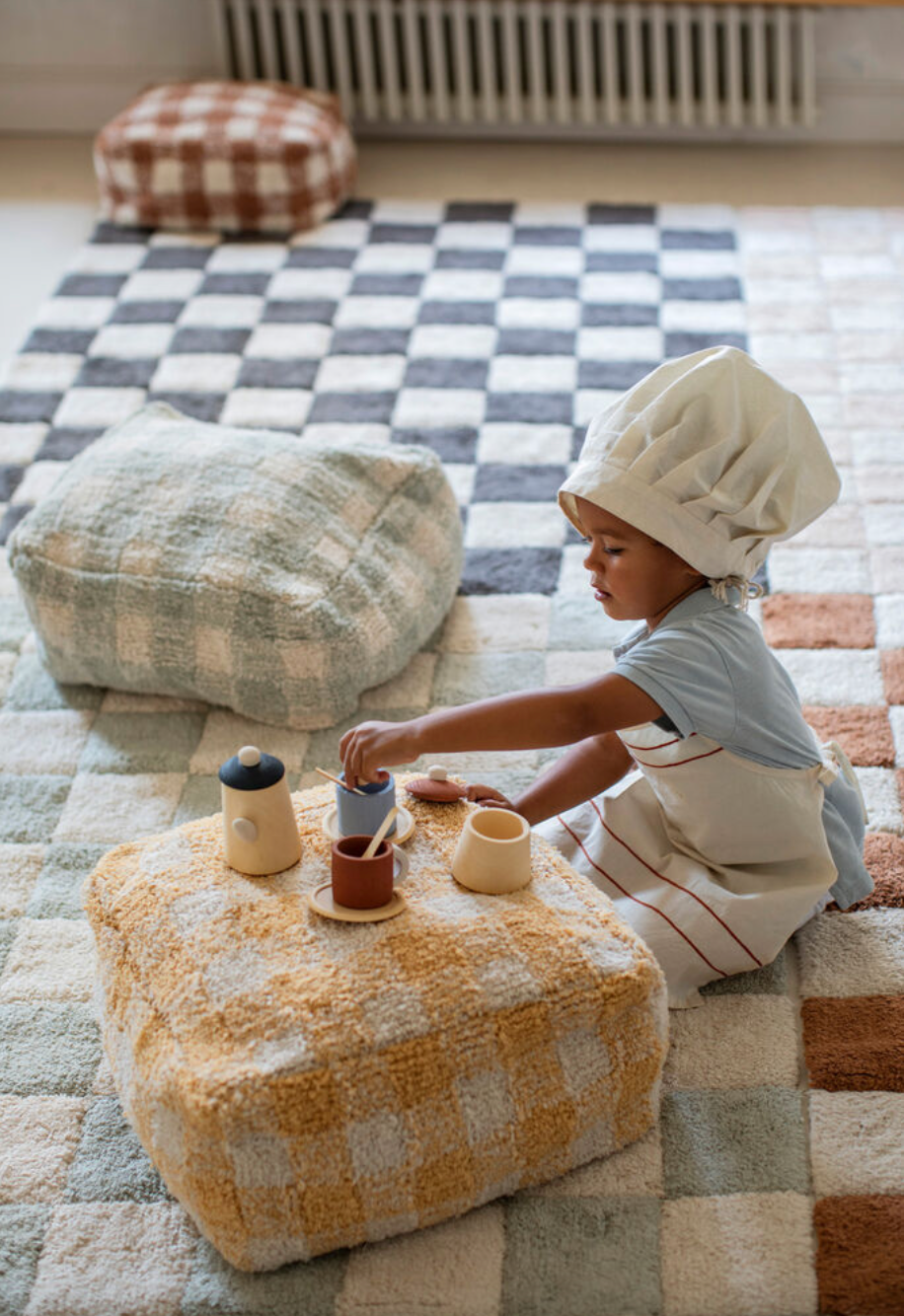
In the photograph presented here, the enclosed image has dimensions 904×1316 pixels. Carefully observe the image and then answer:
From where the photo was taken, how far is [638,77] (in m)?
3.79

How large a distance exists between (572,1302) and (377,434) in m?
1.76

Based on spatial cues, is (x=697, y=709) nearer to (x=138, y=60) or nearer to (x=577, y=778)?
(x=577, y=778)

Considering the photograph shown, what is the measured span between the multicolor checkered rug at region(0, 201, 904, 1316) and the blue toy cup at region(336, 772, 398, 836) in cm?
39

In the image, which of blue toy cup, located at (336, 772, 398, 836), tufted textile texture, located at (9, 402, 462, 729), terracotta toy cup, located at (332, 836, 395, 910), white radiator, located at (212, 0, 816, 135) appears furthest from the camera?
white radiator, located at (212, 0, 816, 135)

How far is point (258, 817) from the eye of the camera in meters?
1.42

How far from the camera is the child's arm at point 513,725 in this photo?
1.45 m

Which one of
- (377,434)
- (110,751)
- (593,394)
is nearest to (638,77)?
(593,394)

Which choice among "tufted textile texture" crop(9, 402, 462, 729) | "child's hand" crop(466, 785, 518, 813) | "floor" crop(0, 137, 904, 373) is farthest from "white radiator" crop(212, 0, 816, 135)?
"child's hand" crop(466, 785, 518, 813)

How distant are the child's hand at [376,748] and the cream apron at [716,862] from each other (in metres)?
0.29

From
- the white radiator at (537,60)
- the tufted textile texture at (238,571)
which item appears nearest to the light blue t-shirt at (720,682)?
the tufted textile texture at (238,571)

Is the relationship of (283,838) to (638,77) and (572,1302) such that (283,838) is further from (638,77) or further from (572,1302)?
(638,77)

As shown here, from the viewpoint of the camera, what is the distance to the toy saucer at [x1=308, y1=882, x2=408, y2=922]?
1.38 m

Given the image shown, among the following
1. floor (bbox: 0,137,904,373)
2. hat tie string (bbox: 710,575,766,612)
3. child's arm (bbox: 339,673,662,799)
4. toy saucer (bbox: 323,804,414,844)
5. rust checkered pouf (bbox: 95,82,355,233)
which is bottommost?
floor (bbox: 0,137,904,373)

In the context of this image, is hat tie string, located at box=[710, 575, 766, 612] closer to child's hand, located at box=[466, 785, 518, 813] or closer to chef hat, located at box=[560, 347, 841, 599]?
chef hat, located at box=[560, 347, 841, 599]
